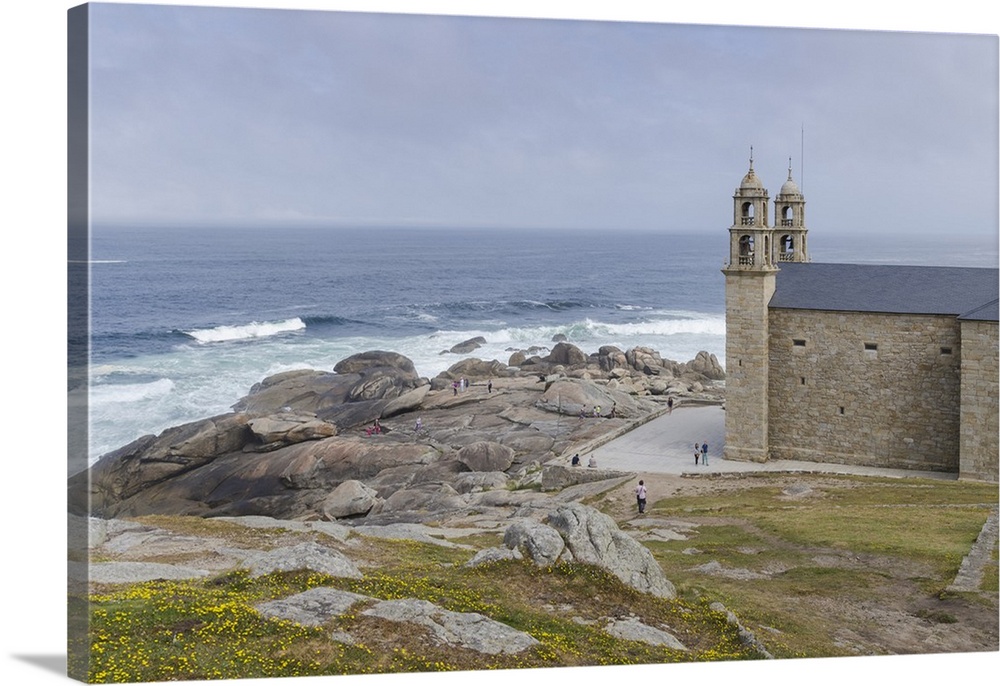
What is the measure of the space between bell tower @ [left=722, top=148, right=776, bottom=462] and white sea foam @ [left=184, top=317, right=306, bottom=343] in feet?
109

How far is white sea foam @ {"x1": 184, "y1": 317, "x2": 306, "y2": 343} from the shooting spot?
221ft

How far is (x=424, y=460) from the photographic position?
45406mm

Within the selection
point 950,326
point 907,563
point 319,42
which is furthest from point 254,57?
point 907,563

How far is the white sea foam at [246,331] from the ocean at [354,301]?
160mm

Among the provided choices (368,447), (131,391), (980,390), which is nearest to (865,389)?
(980,390)

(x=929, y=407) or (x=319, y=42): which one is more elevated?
(x=319, y=42)

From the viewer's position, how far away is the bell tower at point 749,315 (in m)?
42.2

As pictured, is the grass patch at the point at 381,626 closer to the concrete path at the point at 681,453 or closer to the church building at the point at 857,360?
the concrete path at the point at 681,453

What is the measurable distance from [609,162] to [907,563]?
2568 centimetres

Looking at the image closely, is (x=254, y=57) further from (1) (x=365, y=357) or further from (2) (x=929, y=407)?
(2) (x=929, y=407)

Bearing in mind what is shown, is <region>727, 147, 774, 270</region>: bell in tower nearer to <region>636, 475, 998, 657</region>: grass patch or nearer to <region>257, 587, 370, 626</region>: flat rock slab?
<region>636, 475, 998, 657</region>: grass patch

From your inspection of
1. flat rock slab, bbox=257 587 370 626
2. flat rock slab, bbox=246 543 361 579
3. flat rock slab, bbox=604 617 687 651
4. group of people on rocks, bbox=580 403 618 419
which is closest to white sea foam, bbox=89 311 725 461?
flat rock slab, bbox=246 543 361 579

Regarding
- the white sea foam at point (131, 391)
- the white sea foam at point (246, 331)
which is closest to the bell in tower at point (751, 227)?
the white sea foam at point (131, 391)

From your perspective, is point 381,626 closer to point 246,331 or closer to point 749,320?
point 749,320
